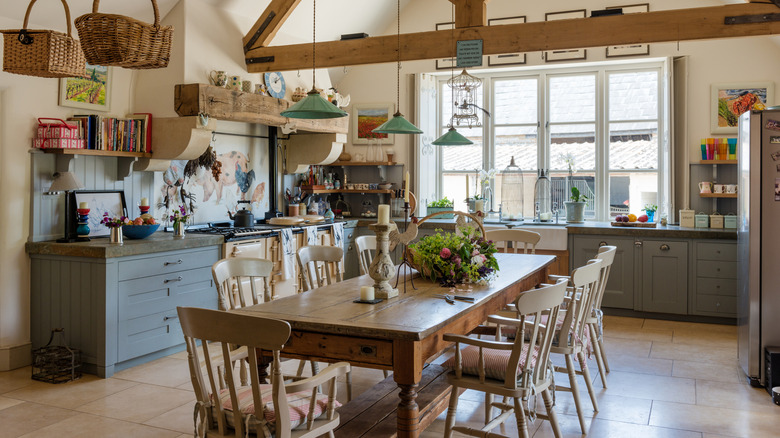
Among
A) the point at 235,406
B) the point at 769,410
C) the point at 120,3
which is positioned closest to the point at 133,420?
the point at 235,406

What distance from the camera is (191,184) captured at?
630 cm

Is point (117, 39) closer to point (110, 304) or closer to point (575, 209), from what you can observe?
point (110, 304)

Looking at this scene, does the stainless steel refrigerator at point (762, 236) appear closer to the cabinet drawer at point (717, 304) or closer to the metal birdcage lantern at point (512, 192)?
the cabinet drawer at point (717, 304)

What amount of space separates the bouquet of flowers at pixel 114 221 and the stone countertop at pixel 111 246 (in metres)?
0.14

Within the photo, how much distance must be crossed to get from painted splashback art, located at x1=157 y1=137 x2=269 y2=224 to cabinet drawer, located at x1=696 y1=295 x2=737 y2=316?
184 inches

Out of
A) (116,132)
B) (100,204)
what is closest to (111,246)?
(100,204)

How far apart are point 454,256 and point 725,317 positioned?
12.8ft

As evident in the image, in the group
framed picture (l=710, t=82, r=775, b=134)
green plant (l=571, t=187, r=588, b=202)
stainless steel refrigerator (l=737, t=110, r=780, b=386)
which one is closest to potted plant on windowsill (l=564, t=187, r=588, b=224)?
green plant (l=571, t=187, r=588, b=202)

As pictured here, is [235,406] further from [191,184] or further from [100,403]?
[191,184]

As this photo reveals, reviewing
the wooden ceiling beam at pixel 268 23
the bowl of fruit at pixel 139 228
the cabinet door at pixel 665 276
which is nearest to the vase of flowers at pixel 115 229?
the bowl of fruit at pixel 139 228

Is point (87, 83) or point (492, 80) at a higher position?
point (492, 80)

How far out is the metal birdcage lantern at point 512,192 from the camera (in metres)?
8.15

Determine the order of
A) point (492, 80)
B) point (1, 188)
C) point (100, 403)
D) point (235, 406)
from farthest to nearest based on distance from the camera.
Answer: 1. point (492, 80)
2. point (1, 188)
3. point (100, 403)
4. point (235, 406)

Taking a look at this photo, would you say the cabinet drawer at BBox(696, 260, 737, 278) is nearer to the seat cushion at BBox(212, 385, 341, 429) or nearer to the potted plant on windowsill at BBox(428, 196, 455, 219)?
the potted plant on windowsill at BBox(428, 196, 455, 219)
